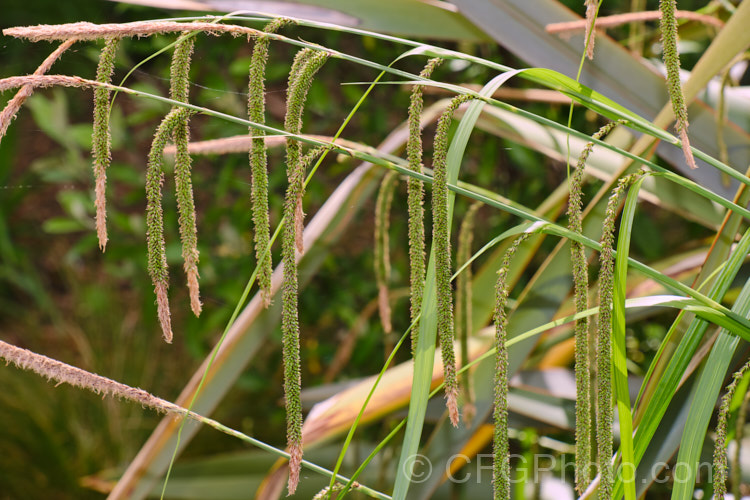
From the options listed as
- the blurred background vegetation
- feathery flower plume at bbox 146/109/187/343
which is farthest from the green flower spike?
the blurred background vegetation

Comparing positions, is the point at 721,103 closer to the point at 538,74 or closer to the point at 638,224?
the point at 538,74

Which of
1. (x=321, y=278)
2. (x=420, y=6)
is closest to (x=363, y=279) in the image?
(x=321, y=278)

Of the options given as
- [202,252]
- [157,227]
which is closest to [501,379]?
[157,227]

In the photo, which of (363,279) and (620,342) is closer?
(620,342)

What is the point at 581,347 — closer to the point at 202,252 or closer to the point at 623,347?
the point at 623,347

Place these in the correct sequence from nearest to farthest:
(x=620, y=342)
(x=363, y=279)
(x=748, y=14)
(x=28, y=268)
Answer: (x=620, y=342), (x=748, y=14), (x=363, y=279), (x=28, y=268)
